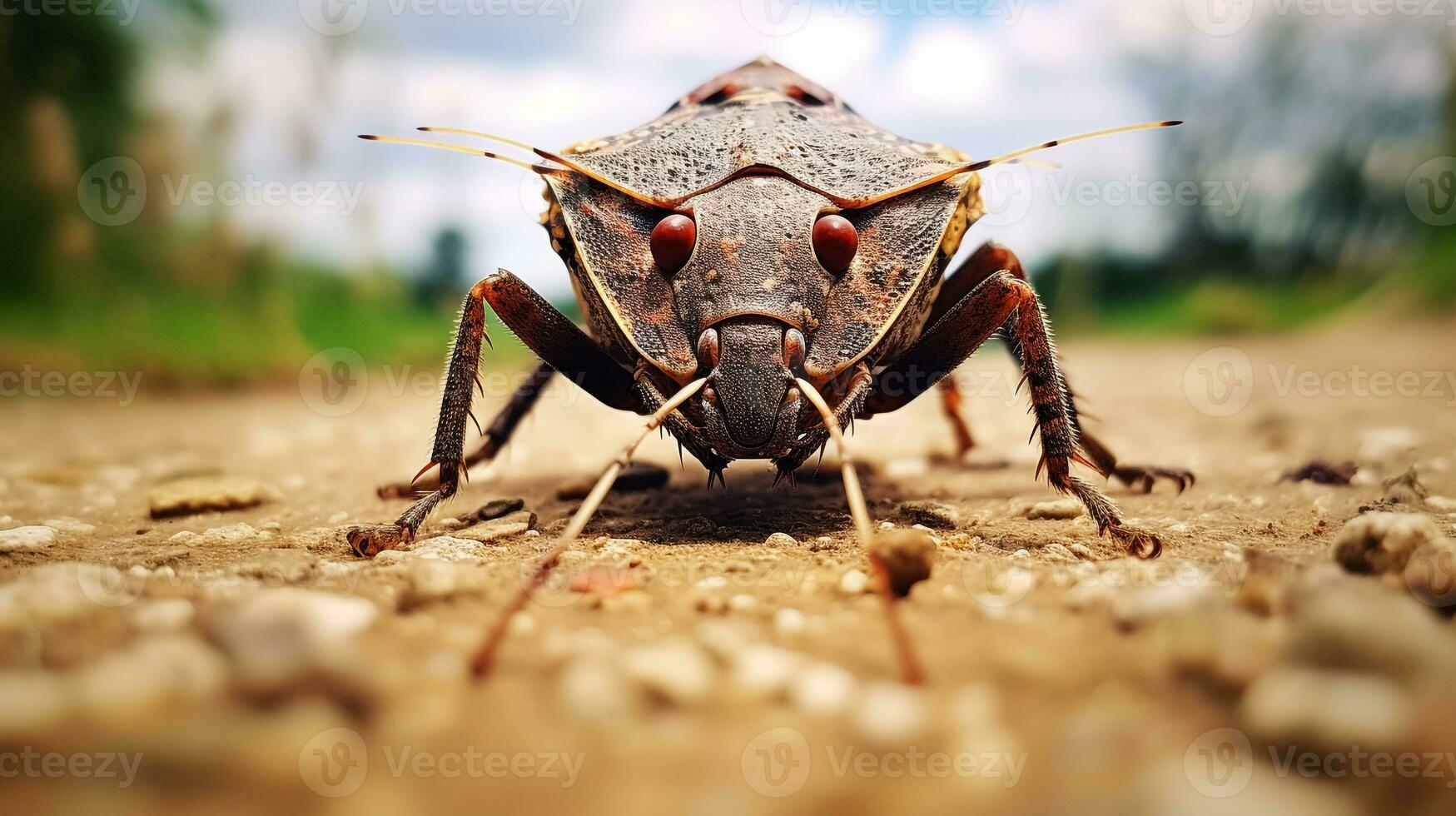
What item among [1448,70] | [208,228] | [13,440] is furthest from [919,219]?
[1448,70]

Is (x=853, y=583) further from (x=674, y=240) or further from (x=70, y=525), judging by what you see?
(x=70, y=525)

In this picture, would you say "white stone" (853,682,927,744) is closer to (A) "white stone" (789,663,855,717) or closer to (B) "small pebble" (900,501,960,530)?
(A) "white stone" (789,663,855,717)

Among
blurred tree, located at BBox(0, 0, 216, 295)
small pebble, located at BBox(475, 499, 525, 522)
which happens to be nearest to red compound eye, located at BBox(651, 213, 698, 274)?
small pebble, located at BBox(475, 499, 525, 522)

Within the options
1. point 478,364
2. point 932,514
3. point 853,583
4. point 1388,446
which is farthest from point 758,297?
point 1388,446

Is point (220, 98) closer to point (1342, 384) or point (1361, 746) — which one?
point (1361, 746)

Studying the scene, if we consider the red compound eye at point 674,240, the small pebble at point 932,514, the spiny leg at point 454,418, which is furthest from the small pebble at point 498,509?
the small pebble at point 932,514
